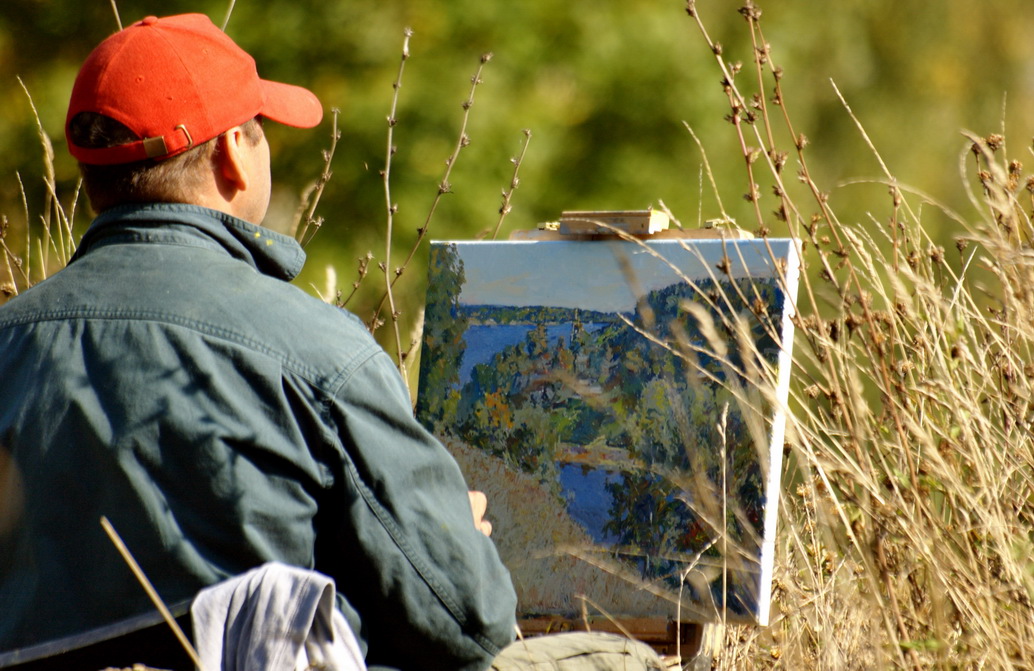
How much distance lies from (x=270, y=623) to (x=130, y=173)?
691 mm

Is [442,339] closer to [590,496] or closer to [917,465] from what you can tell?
[590,496]

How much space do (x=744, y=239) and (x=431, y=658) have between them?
1158 mm

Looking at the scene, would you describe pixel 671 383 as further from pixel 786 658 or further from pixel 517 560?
pixel 786 658

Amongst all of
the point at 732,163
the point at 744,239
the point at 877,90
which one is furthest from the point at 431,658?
the point at 877,90

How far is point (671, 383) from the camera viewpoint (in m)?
2.40

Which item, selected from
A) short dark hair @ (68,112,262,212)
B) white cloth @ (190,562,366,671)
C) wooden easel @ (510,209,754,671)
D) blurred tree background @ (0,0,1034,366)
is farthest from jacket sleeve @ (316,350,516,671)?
blurred tree background @ (0,0,1034,366)

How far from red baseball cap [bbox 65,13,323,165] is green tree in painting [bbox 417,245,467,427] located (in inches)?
35.9

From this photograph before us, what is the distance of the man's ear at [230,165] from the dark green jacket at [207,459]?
192mm

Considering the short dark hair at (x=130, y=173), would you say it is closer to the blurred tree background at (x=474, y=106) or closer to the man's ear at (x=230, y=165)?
the man's ear at (x=230, y=165)

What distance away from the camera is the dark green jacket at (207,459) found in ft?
4.67

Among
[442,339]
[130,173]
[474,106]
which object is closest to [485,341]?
[442,339]

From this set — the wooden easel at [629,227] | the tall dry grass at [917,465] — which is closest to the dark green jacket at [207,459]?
the tall dry grass at [917,465]

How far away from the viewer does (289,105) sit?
185cm

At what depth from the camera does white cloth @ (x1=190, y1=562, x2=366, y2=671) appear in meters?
1.33
